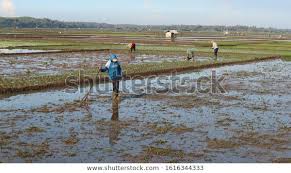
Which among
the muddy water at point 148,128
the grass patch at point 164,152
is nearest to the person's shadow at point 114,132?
the muddy water at point 148,128

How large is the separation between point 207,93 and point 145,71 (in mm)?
5133

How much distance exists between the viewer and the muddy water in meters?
7.36

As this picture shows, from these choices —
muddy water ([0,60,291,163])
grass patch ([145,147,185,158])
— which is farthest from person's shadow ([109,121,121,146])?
grass patch ([145,147,185,158])

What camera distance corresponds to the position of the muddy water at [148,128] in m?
7.36

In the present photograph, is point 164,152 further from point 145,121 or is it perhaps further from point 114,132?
point 145,121

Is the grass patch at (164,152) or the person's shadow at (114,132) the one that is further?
the person's shadow at (114,132)

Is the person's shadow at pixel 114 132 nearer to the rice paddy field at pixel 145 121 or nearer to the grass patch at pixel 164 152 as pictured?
the rice paddy field at pixel 145 121

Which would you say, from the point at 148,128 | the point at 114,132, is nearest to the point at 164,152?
the point at 114,132

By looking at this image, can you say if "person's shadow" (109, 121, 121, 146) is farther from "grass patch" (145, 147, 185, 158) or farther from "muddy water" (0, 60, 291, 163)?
"grass patch" (145, 147, 185, 158)

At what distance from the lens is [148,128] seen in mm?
9422

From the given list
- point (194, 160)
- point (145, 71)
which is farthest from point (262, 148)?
point (145, 71)

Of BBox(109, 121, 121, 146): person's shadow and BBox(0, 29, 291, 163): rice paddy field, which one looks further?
BBox(109, 121, 121, 146): person's shadow

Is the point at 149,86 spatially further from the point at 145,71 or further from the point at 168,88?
the point at 145,71

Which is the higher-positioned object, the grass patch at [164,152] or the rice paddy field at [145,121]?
the grass patch at [164,152]
